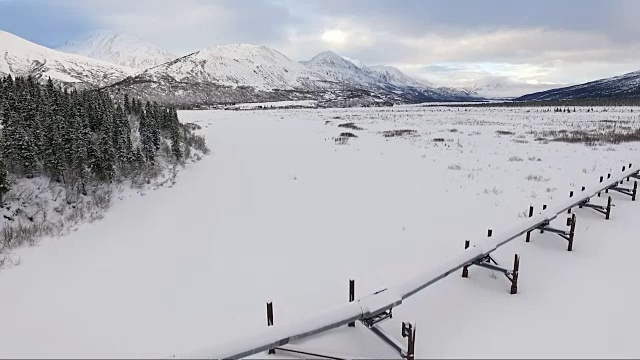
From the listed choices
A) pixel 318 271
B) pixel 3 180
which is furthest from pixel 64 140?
pixel 318 271

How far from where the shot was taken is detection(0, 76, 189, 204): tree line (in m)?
12.5

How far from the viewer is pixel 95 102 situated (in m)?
17.1

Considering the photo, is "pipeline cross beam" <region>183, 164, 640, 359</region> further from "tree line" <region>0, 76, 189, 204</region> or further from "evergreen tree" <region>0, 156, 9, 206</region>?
"tree line" <region>0, 76, 189, 204</region>

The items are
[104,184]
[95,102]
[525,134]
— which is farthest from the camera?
[525,134]

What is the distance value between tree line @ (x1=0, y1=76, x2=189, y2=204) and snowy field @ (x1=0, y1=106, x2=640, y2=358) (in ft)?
6.02

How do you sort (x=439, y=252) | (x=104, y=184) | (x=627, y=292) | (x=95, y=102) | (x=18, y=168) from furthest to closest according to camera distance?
(x=95, y=102) → (x=104, y=184) → (x=18, y=168) → (x=439, y=252) → (x=627, y=292)

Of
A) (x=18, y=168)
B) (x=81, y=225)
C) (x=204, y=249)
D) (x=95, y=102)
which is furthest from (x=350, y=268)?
(x=95, y=102)

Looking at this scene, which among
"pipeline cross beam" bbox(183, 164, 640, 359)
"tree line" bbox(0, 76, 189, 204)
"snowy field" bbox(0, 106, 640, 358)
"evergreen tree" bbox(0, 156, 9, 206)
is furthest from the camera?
"tree line" bbox(0, 76, 189, 204)

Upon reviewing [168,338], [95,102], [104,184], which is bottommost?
[168,338]

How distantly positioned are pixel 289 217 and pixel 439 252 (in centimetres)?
515

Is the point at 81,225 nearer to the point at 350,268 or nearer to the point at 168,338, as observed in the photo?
the point at 168,338

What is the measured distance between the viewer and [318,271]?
8.95 m

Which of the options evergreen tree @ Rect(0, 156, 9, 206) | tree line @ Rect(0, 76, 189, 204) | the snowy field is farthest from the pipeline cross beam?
tree line @ Rect(0, 76, 189, 204)

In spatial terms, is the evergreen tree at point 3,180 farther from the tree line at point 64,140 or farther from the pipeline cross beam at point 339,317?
the pipeline cross beam at point 339,317
